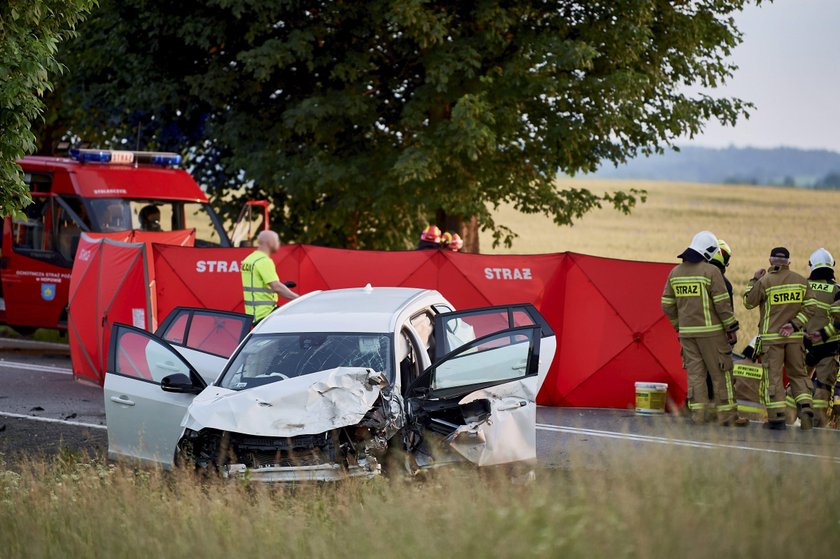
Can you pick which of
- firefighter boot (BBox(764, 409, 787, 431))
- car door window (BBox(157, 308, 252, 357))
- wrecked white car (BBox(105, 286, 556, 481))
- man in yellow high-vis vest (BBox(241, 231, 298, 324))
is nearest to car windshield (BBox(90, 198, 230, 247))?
man in yellow high-vis vest (BBox(241, 231, 298, 324))

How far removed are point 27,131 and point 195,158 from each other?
1282 centimetres

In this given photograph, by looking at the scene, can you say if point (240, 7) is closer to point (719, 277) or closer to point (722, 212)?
point (719, 277)

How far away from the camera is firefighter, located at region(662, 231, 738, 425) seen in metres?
11.0

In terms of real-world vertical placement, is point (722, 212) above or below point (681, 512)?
above

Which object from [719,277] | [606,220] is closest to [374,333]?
[719,277]

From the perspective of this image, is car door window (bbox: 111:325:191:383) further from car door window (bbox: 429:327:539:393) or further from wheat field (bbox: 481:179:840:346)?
wheat field (bbox: 481:179:840:346)

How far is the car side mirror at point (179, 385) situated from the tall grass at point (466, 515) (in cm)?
95

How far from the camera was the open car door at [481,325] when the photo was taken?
8.53 m

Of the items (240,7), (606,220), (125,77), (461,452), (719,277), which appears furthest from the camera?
(606,220)

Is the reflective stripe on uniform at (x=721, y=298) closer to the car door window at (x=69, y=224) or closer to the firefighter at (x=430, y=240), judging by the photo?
the firefighter at (x=430, y=240)

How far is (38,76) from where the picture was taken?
9.52 m

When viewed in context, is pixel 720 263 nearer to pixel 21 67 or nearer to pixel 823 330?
pixel 823 330

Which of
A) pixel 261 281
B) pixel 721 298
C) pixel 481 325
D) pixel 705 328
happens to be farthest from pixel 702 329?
pixel 261 281

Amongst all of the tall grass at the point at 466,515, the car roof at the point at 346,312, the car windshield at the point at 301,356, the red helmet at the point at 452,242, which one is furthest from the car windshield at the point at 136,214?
the tall grass at the point at 466,515
